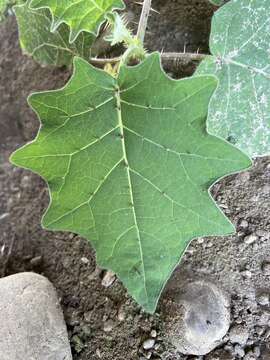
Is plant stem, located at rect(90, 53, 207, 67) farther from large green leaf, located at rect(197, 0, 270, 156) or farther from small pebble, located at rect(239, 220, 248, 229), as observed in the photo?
small pebble, located at rect(239, 220, 248, 229)

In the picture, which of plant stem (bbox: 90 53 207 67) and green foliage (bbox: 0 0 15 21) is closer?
plant stem (bbox: 90 53 207 67)

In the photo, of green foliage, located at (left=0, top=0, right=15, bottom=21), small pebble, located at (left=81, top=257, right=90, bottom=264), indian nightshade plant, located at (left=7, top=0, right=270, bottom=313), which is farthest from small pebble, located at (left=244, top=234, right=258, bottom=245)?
green foliage, located at (left=0, top=0, right=15, bottom=21)

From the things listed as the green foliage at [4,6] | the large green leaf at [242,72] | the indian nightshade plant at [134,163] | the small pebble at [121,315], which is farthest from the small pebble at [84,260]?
the green foliage at [4,6]

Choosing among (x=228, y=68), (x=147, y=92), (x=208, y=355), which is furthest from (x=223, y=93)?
(x=208, y=355)

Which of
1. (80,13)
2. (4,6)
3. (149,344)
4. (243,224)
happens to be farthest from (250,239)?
(4,6)

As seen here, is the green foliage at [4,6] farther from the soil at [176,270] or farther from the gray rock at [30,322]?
the gray rock at [30,322]

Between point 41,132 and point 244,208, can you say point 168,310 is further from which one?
point 41,132

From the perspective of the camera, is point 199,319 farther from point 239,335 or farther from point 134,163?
point 134,163
